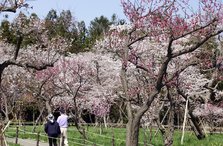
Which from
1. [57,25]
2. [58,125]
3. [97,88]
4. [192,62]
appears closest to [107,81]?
[97,88]

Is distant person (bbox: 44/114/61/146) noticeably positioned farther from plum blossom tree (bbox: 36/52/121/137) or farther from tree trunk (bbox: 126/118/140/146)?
plum blossom tree (bbox: 36/52/121/137)

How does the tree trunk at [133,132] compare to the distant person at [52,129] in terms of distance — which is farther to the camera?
the distant person at [52,129]

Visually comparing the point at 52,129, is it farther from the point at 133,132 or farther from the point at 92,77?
the point at 92,77

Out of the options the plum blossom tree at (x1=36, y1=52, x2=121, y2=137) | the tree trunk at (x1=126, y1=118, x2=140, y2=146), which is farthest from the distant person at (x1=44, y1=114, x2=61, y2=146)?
the plum blossom tree at (x1=36, y1=52, x2=121, y2=137)

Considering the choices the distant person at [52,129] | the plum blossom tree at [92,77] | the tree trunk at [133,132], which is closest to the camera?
the tree trunk at [133,132]

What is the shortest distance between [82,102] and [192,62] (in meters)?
26.8

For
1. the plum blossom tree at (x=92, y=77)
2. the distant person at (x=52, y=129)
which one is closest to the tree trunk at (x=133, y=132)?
the distant person at (x=52, y=129)

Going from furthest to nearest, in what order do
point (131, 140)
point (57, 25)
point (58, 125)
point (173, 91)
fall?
point (57, 25), point (173, 91), point (58, 125), point (131, 140)

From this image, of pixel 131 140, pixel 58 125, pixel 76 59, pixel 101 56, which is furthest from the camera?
pixel 101 56

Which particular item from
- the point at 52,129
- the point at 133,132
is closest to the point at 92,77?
the point at 52,129

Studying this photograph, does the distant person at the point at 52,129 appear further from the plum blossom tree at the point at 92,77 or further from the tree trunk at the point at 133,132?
the plum blossom tree at the point at 92,77

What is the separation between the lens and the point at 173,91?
20469 mm

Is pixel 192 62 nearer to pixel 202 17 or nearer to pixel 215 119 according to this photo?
pixel 202 17

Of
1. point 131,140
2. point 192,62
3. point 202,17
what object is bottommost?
point 131,140
